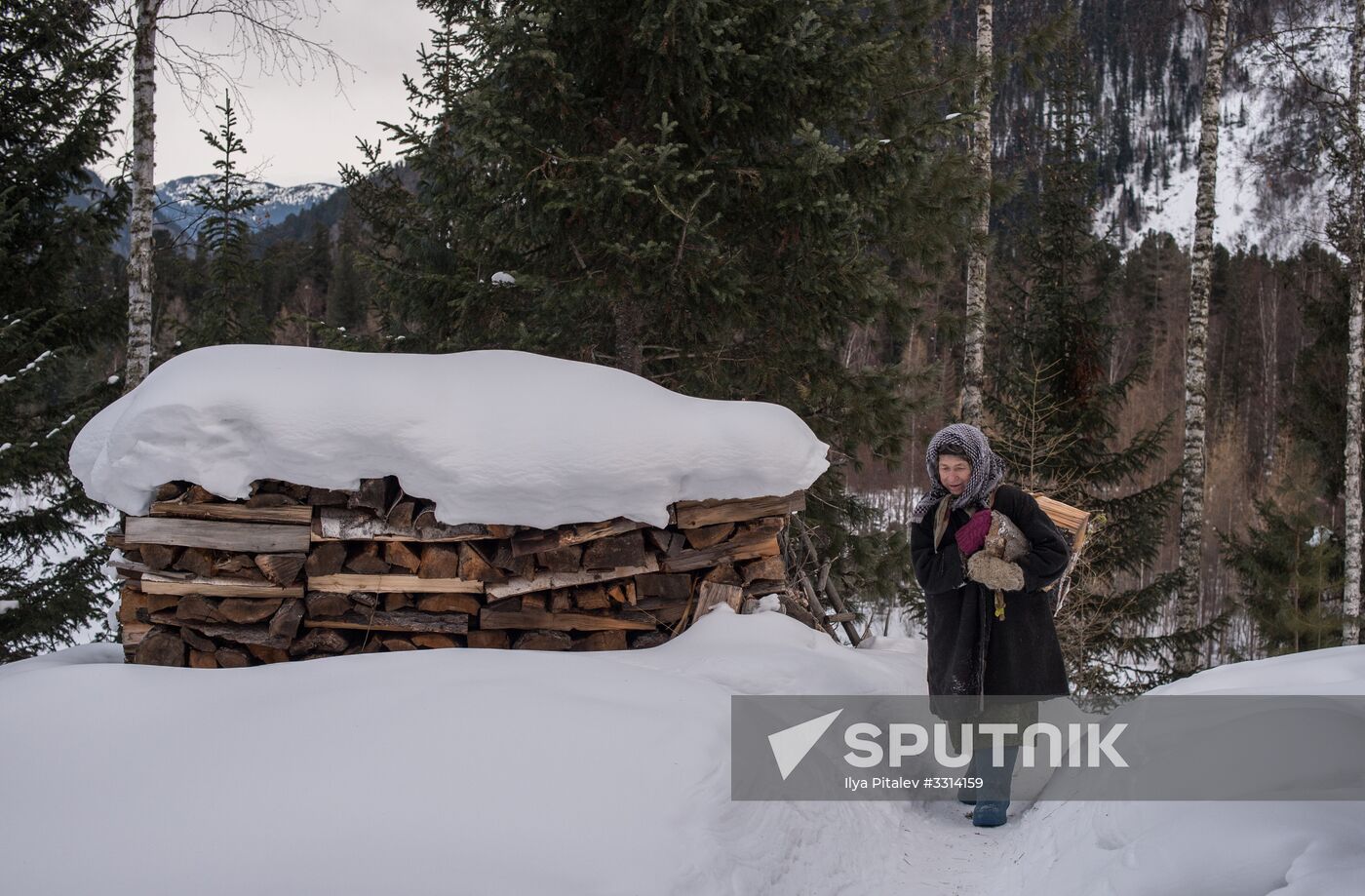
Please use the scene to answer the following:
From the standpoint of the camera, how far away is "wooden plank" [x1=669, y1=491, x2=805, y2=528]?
483cm

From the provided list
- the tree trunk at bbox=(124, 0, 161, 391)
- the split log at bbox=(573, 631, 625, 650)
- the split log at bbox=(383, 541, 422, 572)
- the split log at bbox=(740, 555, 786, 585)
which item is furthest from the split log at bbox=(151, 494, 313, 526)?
the tree trunk at bbox=(124, 0, 161, 391)

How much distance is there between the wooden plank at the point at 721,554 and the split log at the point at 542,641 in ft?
2.20

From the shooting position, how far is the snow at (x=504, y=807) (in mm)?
2568

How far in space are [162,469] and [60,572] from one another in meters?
6.11

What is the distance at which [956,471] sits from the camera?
3.78 metres

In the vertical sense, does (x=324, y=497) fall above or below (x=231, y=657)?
above

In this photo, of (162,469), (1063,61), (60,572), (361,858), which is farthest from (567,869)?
(1063,61)

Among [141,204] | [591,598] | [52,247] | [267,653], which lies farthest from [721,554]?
[52,247]

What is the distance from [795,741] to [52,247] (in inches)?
362

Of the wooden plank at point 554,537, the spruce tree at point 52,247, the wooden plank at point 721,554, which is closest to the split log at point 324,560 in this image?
the wooden plank at point 554,537

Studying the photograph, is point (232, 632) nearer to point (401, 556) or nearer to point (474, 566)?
point (401, 556)

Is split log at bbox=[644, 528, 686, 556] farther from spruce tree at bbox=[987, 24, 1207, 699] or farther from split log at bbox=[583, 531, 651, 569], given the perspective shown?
spruce tree at bbox=[987, 24, 1207, 699]

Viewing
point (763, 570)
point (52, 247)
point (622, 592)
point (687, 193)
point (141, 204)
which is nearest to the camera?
point (622, 592)

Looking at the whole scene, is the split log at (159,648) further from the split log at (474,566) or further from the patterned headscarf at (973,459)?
the patterned headscarf at (973,459)
